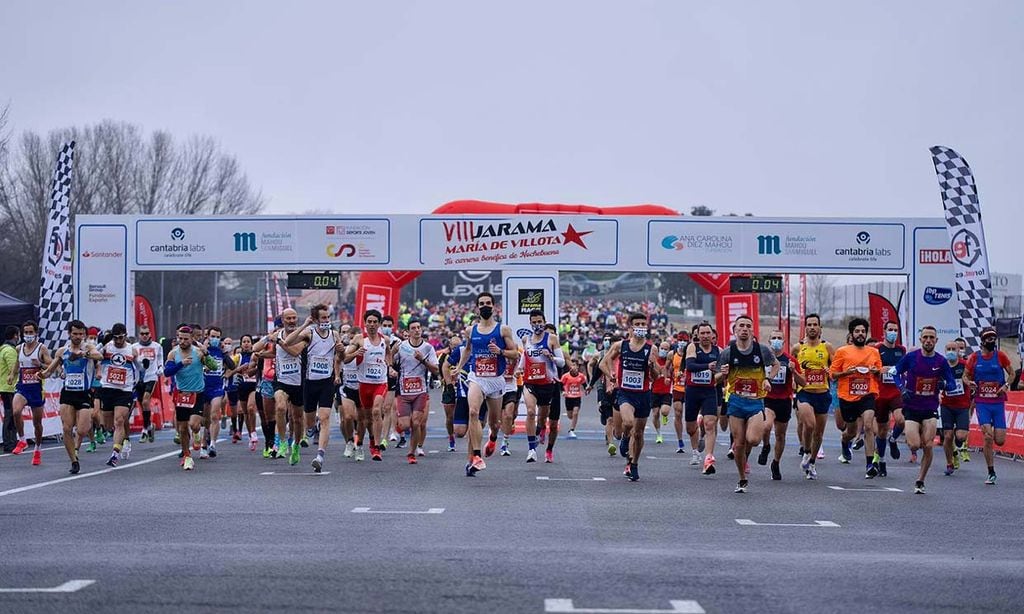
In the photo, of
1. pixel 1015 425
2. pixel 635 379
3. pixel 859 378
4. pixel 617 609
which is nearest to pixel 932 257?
pixel 1015 425

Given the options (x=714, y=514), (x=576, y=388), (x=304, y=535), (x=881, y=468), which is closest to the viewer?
(x=304, y=535)

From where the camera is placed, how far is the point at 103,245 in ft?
96.5

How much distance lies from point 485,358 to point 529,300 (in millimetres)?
12433

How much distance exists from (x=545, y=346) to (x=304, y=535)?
8703mm

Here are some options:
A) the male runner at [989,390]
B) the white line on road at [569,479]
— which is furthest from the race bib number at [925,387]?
the white line on road at [569,479]

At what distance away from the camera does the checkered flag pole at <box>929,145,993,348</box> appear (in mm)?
25172

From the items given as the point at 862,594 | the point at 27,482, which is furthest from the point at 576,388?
the point at 862,594

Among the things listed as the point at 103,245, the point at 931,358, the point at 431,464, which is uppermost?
the point at 103,245

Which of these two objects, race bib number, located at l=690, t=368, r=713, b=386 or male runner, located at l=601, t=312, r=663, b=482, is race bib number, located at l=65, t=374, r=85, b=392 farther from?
race bib number, located at l=690, t=368, r=713, b=386

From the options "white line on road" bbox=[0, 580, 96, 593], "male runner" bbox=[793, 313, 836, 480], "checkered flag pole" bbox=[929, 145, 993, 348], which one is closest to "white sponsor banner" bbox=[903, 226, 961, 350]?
"checkered flag pole" bbox=[929, 145, 993, 348]

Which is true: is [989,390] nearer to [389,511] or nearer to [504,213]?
[389,511]

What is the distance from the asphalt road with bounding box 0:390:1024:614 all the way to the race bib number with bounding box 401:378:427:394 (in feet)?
4.62

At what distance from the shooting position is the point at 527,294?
29.2 metres

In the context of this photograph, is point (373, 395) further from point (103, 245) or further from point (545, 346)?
point (103, 245)
